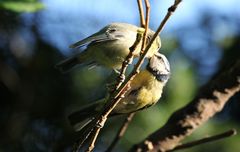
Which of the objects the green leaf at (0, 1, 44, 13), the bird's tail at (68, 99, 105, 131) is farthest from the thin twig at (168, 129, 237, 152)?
the green leaf at (0, 1, 44, 13)

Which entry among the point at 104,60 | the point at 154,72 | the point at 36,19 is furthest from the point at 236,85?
the point at 36,19

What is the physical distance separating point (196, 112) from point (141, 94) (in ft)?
0.63

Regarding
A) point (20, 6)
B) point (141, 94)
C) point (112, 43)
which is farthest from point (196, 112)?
point (20, 6)

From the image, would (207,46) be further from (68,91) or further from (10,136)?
(10,136)

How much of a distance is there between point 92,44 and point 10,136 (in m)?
0.80

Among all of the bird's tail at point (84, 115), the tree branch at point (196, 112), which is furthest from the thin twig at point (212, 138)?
the bird's tail at point (84, 115)

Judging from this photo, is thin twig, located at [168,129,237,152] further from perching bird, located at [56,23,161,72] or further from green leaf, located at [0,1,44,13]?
green leaf, located at [0,1,44,13]

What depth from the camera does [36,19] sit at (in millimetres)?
3035

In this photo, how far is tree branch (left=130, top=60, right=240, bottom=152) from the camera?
1.87 meters

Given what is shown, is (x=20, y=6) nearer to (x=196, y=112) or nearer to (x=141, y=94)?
(x=141, y=94)

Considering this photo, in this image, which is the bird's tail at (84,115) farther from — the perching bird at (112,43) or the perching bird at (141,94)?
the perching bird at (112,43)

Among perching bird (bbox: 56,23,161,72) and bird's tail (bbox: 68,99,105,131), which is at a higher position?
perching bird (bbox: 56,23,161,72)

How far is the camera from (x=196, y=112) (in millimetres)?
1923

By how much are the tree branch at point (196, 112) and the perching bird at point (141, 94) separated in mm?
101
